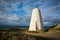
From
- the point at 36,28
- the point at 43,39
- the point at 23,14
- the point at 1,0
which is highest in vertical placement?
the point at 1,0

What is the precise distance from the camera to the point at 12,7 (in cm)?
341

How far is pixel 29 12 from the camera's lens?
336 centimetres

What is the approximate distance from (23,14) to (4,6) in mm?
443

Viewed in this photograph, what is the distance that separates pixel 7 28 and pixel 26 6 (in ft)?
1.98

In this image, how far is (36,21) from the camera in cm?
327

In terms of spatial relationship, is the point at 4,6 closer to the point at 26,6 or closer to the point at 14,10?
the point at 14,10

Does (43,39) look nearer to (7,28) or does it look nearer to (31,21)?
(31,21)

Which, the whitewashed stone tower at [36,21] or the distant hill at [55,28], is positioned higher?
the whitewashed stone tower at [36,21]

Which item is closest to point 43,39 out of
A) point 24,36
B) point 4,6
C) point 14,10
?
point 24,36

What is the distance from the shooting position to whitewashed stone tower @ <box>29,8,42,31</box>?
129 inches

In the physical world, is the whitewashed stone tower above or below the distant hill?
above

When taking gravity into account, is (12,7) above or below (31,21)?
above

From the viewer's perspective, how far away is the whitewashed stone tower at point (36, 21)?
3273mm

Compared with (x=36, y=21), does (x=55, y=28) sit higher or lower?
lower
